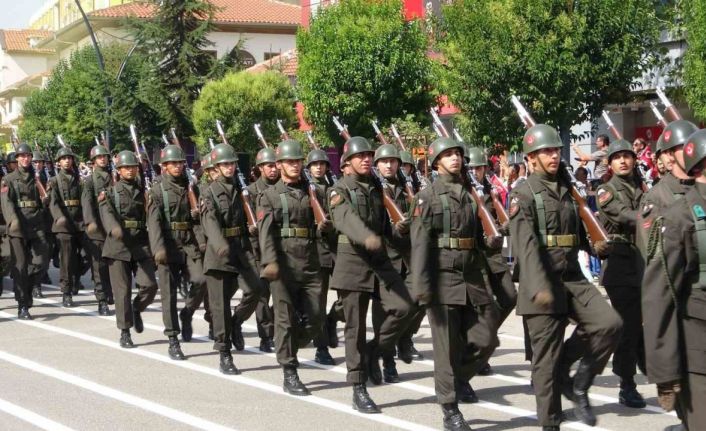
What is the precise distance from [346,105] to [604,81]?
11708 millimetres

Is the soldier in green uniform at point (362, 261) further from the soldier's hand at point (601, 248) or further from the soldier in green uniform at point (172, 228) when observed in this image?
the soldier in green uniform at point (172, 228)

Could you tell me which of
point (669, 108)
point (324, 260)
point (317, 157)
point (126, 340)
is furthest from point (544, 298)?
point (126, 340)

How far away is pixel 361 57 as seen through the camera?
3017 centimetres

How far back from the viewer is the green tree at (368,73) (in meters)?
30.0

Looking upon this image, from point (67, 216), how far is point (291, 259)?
7238 mm

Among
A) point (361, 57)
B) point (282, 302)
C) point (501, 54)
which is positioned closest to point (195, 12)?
point (361, 57)

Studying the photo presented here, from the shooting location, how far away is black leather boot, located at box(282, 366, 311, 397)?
9328 mm

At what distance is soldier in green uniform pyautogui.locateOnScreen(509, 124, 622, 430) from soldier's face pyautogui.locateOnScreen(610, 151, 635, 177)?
141cm

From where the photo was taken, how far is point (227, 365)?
1036 centimetres

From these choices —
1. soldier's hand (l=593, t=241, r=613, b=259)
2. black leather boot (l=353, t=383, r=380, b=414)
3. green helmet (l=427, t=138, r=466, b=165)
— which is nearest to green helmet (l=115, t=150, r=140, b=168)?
black leather boot (l=353, t=383, r=380, b=414)

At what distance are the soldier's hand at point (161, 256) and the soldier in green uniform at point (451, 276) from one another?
13.1 feet

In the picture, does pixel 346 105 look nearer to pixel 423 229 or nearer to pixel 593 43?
pixel 593 43

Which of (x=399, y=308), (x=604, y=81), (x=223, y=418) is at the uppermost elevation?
(x=604, y=81)

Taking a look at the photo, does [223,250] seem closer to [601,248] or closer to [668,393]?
[601,248]
